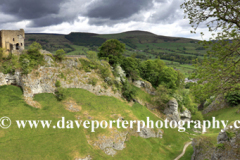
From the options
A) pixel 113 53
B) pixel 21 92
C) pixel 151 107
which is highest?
pixel 113 53

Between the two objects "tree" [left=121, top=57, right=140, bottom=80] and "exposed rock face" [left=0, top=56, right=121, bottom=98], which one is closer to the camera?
"exposed rock face" [left=0, top=56, right=121, bottom=98]

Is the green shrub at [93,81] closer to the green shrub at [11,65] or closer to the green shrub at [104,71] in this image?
the green shrub at [104,71]

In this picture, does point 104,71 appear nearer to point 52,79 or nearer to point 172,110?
point 52,79

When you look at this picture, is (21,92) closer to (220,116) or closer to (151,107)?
(151,107)

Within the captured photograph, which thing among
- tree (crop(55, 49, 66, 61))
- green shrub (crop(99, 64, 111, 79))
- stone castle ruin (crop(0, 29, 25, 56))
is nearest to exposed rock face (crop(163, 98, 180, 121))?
green shrub (crop(99, 64, 111, 79))

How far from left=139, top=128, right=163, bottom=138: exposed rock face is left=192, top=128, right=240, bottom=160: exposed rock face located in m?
12.4

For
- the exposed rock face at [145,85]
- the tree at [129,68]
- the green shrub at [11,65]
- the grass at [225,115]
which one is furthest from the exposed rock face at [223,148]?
the green shrub at [11,65]

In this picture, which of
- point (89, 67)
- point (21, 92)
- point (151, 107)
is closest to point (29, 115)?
point (21, 92)

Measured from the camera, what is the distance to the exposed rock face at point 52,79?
42938 millimetres

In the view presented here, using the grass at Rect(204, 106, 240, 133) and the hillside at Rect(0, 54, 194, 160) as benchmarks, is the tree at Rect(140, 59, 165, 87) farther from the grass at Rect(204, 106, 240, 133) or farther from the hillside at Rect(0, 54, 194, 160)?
the grass at Rect(204, 106, 240, 133)

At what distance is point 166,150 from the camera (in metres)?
49.1

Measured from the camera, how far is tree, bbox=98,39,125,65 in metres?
64.3

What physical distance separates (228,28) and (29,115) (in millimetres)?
40982

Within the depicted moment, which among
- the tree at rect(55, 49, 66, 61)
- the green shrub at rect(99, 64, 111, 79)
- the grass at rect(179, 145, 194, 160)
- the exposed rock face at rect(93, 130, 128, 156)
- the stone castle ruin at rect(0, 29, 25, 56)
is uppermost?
the stone castle ruin at rect(0, 29, 25, 56)
